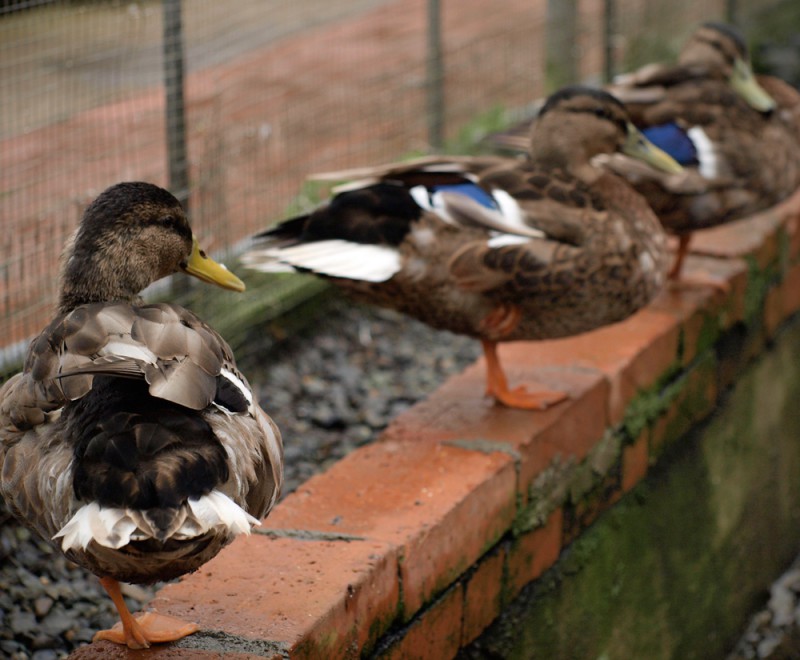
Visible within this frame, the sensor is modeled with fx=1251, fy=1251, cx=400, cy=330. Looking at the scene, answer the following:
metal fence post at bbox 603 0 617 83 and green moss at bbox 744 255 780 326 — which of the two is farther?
metal fence post at bbox 603 0 617 83

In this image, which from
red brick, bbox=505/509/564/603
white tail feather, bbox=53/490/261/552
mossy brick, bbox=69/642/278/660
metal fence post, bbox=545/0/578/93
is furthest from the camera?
metal fence post, bbox=545/0/578/93

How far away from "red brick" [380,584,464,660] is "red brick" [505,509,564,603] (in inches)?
11.3

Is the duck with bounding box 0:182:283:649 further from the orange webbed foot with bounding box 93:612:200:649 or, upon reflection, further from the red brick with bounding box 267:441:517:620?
the red brick with bounding box 267:441:517:620

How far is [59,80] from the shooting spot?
376 centimetres

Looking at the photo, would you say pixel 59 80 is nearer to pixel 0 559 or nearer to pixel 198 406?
pixel 0 559

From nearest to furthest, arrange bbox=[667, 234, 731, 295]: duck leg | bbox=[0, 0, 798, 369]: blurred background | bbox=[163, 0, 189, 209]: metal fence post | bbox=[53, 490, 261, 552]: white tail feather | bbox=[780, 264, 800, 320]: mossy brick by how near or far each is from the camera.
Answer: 1. bbox=[53, 490, 261, 552]: white tail feather
2. bbox=[0, 0, 798, 369]: blurred background
3. bbox=[163, 0, 189, 209]: metal fence post
4. bbox=[667, 234, 731, 295]: duck leg
5. bbox=[780, 264, 800, 320]: mossy brick

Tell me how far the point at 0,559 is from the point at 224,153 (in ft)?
5.33

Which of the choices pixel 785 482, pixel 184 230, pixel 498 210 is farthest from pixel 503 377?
pixel 785 482

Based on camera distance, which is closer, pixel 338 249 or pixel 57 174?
pixel 338 249

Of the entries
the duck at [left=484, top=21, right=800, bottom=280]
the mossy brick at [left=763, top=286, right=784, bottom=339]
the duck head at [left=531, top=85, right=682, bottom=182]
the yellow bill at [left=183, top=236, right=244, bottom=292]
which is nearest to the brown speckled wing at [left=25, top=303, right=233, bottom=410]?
the yellow bill at [left=183, top=236, right=244, bottom=292]

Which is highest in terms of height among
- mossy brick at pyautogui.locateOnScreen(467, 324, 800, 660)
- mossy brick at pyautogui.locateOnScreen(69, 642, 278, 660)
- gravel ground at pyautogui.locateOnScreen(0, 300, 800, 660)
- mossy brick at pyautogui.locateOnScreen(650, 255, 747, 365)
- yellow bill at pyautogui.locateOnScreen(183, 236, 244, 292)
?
yellow bill at pyautogui.locateOnScreen(183, 236, 244, 292)

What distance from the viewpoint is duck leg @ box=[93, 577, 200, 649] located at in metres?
2.33

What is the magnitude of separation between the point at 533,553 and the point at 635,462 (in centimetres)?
71

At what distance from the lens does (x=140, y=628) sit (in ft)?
7.68
